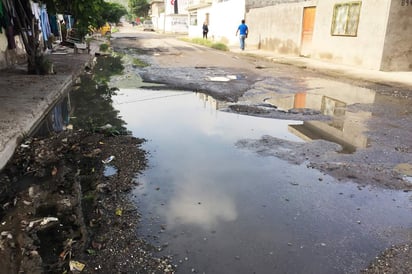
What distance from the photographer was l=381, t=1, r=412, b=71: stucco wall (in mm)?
12938

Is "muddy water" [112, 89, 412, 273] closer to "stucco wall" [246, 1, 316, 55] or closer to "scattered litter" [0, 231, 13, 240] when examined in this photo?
"scattered litter" [0, 231, 13, 240]

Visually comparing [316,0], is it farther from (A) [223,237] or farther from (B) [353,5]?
(A) [223,237]

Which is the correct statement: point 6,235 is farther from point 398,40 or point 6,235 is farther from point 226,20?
point 226,20

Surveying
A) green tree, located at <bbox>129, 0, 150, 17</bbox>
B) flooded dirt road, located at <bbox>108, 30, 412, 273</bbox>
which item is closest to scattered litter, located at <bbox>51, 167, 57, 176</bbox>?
flooded dirt road, located at <bbox>108, 30, 412, 273</bbox>

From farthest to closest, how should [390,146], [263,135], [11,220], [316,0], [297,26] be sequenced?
[297,26] → [316,0] → [263,135] → [390,146] → [11,220]

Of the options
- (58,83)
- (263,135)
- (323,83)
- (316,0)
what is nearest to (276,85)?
(323,83)

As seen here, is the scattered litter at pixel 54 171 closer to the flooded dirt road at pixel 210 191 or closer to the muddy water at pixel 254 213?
the flooded dirt road at pixel 210 191

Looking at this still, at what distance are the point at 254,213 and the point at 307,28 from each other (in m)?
17.3

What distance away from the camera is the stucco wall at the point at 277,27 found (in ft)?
64.8

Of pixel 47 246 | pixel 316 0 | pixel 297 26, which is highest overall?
pixel 316 0

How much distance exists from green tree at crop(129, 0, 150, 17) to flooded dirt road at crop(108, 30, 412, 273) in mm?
82601

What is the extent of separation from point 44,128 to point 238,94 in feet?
16.3

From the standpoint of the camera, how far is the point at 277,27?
72.2 ft

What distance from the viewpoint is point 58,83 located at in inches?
375
